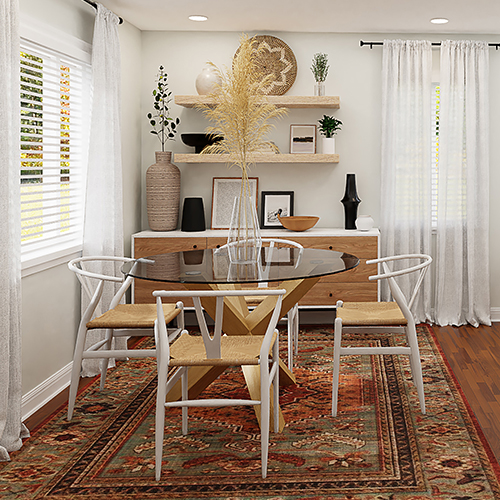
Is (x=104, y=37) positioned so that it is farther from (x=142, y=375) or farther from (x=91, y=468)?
(x=91, y=468)

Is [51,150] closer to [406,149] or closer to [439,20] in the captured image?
[406,149]

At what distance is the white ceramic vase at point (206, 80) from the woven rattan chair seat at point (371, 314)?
225 centimetres

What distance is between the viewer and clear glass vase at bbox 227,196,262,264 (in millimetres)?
3035

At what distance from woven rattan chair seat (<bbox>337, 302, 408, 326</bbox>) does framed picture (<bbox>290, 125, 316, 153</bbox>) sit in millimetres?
1985

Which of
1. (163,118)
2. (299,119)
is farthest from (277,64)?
(163,118)

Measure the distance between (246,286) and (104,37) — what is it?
1932 millimetres

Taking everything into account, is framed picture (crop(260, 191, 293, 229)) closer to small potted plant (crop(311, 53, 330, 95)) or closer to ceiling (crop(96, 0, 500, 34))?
small potted plant (crop(311, 53, 330, 95))

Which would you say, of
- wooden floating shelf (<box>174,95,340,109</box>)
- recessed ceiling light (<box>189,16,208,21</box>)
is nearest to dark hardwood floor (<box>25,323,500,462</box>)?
wooden floating shelf (<box>174,95,340,109</box>)

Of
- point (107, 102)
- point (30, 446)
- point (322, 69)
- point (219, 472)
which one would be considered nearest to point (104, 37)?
point (107, 102)

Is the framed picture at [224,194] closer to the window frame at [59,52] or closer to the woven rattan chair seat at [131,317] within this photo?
Result: the window frame at [59,52]

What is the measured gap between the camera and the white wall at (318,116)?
486 cm

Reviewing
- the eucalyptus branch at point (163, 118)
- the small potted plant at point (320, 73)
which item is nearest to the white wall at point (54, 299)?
the eucalyptus branch at point (163, 118)

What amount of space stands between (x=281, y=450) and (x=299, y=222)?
7.80ft

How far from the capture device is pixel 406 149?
189 inches
